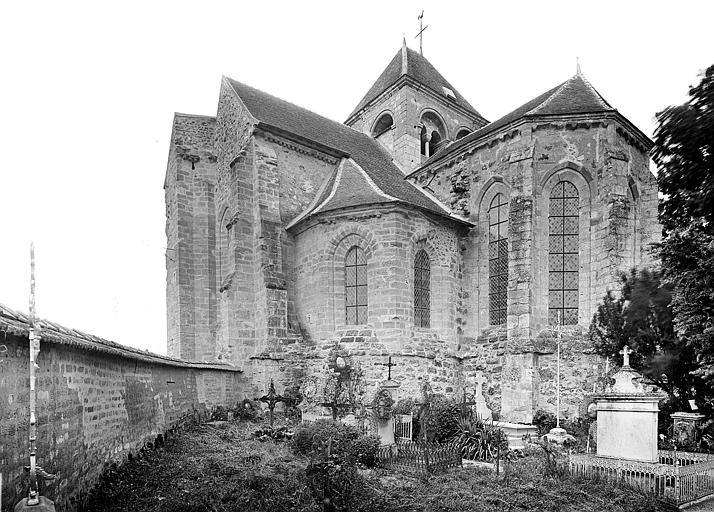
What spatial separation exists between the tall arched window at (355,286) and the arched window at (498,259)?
485 cm

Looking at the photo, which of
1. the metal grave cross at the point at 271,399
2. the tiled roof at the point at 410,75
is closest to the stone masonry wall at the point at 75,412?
the metal grave cross at the point at 271,399

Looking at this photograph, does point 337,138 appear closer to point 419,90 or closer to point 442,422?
point 419,90

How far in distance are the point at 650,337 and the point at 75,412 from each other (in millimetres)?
12980

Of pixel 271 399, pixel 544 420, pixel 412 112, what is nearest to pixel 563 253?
pixel 544 420

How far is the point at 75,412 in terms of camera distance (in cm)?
638

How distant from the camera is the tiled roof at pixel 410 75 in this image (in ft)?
87.4

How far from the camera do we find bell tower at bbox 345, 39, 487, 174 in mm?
25469

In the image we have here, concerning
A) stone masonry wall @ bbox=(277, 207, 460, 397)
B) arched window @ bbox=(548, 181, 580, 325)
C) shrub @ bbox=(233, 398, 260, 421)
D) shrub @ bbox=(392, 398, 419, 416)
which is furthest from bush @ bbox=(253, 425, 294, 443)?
arched window @ bbox=(548, 181, 580, 325)

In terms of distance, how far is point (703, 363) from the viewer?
7.87 m

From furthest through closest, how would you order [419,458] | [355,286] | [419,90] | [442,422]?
[419,90], [355,286], [442,422], [419,458]

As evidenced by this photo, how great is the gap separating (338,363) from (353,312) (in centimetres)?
210

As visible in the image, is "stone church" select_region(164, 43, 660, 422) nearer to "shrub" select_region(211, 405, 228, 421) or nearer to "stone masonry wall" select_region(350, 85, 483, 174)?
"shrub" select_region(211, 405, 228, 421)

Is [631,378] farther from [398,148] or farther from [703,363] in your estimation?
[398,148]

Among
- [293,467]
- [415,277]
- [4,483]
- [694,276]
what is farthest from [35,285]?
[415,277]
